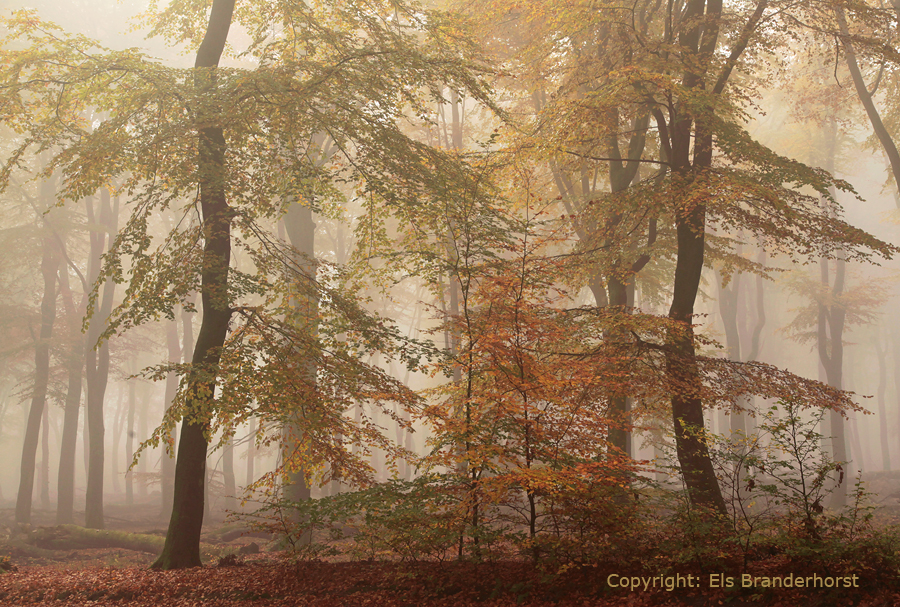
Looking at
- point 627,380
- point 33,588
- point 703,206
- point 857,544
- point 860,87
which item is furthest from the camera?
point 860,87

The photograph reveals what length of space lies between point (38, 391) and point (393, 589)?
691 inches

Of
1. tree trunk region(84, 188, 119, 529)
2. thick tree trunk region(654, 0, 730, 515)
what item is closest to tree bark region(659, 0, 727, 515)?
thick tree trunk region(654, 0, 730, 515)

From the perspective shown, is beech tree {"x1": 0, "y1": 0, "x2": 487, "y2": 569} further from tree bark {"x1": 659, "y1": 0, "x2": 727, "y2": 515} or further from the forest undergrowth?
tree bark {"x1": 659, "y1": 0, "x2": 727, "y2": 515}

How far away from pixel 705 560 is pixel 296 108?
26.3 ft

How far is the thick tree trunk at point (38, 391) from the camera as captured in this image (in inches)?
A: 665

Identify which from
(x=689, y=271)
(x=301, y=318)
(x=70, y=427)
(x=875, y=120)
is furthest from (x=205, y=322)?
(x=70, y=427)

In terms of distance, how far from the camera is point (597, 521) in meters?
5.28

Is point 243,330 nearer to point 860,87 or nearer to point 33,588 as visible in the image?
point 33,588

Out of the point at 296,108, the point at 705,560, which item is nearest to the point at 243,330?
the point at 296,108

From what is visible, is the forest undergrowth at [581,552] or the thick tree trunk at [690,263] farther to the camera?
the thick tree trunk at [690,263]

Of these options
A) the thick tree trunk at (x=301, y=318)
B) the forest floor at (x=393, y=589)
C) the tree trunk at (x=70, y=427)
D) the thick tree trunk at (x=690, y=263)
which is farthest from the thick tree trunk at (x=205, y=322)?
the tree trunk at (x=70, y=427)

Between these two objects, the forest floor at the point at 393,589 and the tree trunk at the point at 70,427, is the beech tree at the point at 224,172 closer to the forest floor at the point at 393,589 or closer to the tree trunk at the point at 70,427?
the forest floor at the point at 393,589

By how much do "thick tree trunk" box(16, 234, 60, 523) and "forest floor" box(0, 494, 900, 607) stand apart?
35.5ft

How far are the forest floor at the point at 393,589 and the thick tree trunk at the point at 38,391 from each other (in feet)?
35.5
